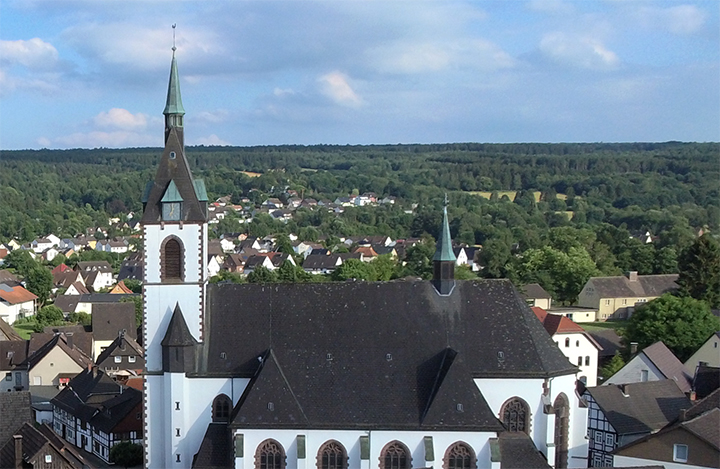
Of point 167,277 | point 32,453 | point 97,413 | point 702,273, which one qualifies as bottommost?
point 97,413

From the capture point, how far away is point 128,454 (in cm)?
4981

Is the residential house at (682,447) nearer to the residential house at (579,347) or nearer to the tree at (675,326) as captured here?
the residential house at (579,347)

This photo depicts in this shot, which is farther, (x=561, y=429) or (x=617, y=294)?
(x=617, y=294)

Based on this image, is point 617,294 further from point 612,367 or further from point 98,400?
point 98,400

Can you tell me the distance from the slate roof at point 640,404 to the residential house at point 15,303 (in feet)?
270

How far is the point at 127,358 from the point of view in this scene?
244ft

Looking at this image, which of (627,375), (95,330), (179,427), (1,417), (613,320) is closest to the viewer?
(1,417)

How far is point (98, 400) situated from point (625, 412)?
31571 millimetres

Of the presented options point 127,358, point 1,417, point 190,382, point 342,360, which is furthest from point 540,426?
point 127,358

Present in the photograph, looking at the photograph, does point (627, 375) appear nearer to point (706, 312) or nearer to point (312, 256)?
point (706, 312)

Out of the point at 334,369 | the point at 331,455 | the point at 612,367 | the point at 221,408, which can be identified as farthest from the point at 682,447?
the point at 612,367

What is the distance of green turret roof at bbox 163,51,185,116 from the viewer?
42469mm

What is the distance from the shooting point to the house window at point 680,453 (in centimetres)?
3841

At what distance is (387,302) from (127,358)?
3844 cm
